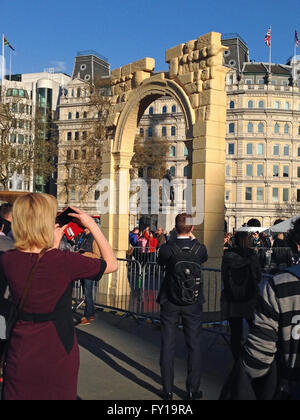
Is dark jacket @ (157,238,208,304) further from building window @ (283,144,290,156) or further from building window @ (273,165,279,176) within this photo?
building window @ (283,144,290,156)

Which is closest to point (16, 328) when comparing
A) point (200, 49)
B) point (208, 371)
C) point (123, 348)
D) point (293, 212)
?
point (208, 371)

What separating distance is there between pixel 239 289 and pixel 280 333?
384 centimetres

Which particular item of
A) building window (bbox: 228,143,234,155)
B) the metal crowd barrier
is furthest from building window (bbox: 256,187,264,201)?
the metal crowd barrier

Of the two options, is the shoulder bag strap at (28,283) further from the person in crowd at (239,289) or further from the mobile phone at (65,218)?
the person in crowd at (239,289)

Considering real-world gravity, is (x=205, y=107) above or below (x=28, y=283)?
above

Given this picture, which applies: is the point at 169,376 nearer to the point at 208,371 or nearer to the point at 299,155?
the point at 208,371

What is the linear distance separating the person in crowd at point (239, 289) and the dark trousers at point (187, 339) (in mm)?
990

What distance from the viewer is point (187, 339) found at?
564 cm

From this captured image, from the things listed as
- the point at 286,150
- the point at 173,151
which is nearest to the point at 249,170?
the point at 286,150

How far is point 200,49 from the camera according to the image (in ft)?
33.5

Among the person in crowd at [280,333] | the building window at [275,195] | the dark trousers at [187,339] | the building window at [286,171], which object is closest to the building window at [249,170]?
the building window at [275,195]

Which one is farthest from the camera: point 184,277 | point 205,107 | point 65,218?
point 205,107

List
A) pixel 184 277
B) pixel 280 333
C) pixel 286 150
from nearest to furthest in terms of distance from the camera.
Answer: pixel 280 333, pixel 184 277, pixel 286 150

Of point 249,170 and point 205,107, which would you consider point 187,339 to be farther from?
point 249,170
